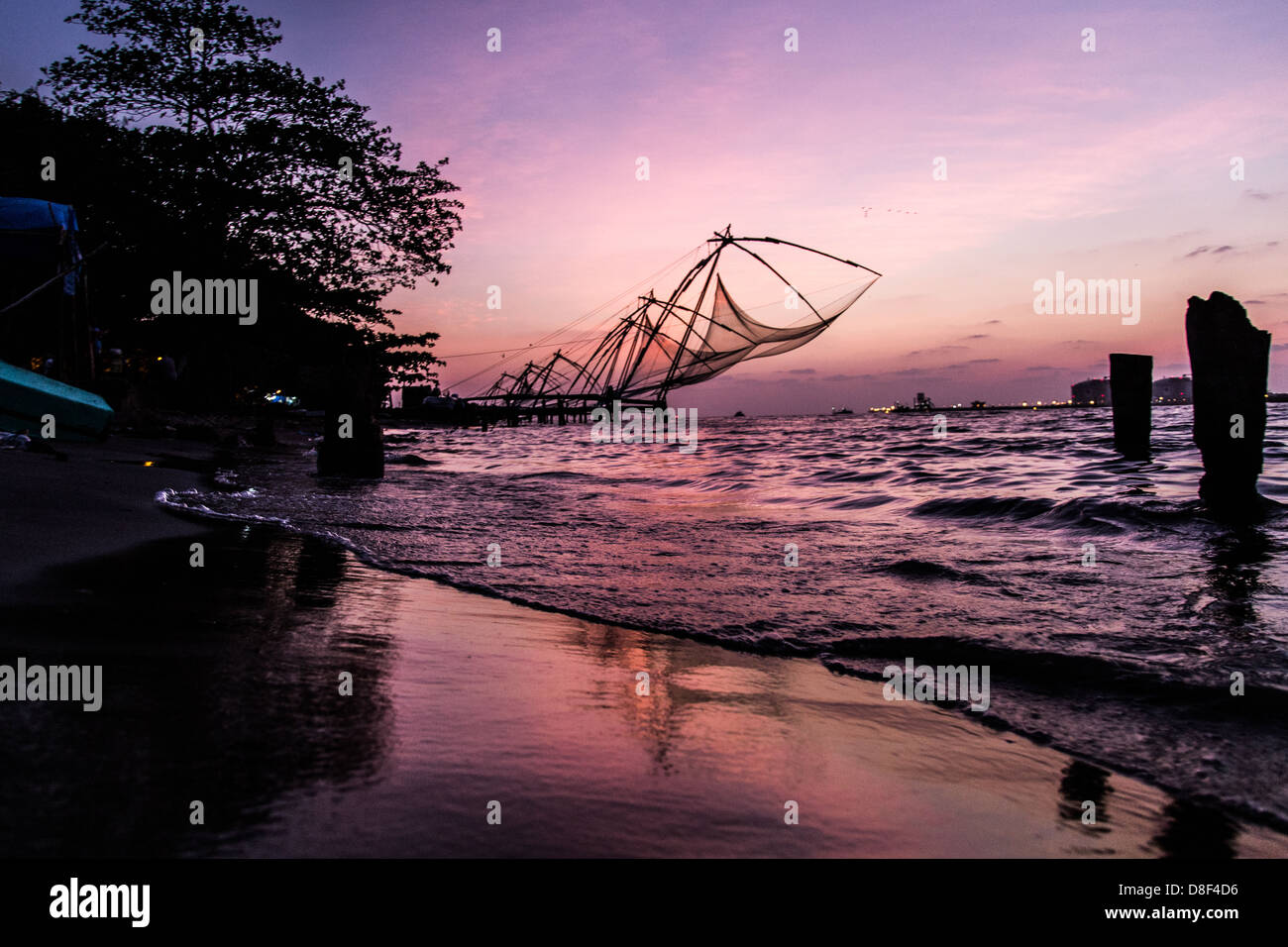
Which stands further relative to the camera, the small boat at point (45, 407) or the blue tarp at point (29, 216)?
the blue tarp at point (29, 216)

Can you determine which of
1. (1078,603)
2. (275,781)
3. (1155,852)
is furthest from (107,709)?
(1078,603)

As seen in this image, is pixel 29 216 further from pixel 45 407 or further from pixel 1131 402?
pixel 1131 402

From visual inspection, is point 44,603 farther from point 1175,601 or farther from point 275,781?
point 1175,601

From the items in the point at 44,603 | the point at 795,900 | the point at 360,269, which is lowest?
the point at 795,900

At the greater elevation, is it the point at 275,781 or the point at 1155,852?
the point at 275,781

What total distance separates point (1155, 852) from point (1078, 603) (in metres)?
2.73

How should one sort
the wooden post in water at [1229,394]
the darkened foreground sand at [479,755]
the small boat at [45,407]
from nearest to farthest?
the darkened foreground sand at [479,755] < the small boat at [45,407] < the wooden post in water at [1229,394]

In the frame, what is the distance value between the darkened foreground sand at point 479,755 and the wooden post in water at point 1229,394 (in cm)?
773

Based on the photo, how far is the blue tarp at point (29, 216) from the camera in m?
8.11

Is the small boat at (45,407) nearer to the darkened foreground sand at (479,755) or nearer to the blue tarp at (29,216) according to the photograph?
the blue tarp at (29,216)

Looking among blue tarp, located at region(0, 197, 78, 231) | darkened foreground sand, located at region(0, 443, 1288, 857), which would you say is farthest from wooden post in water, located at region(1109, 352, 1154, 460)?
blue tarp, located at region(0, 197, 78, 231)

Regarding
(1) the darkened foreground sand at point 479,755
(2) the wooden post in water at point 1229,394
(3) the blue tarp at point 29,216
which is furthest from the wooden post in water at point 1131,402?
(3) the blue tarp at point 29,216

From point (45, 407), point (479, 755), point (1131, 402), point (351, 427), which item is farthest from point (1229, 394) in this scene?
point (45, 407)

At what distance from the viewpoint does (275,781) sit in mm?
1506
